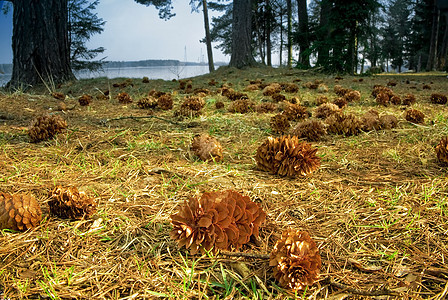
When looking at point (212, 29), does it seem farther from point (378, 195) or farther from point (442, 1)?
point (378, 195)

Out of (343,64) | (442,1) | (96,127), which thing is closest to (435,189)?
(96,127)

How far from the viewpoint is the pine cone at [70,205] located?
1.19 metres

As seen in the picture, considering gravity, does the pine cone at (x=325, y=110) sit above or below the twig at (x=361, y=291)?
above

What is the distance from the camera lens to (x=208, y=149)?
1.91 metres

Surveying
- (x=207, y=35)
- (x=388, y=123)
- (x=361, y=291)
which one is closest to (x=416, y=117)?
(x=388, y=123)

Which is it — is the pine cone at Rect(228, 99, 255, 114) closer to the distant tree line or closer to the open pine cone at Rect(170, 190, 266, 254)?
the open pine cone at Rect(170, 190, 266, 254)

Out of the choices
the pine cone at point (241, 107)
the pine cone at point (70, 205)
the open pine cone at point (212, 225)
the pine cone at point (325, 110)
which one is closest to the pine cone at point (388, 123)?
the pine cone at point (325, 110)

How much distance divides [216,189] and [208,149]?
0.49 meters

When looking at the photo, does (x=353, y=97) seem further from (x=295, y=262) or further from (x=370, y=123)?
(x=295, y=262)

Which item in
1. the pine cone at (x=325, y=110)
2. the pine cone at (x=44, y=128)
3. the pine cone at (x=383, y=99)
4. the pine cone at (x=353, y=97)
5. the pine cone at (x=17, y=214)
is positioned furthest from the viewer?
the pine cone at (x=353, y=97)

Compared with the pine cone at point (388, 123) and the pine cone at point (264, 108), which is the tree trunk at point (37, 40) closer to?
the pine cone at point (264, 108)

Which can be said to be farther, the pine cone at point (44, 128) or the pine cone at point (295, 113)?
the pine cone at point (295, 113)

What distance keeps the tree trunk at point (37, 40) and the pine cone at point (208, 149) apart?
200 inches

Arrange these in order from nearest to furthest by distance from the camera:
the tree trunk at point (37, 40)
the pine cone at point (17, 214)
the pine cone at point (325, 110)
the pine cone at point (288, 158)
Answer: the pine cone at point (17, 214) → the pine cone at point (288, 158) → the pine cone at point (325, 110) → the tree trunk at point (37, 40)
